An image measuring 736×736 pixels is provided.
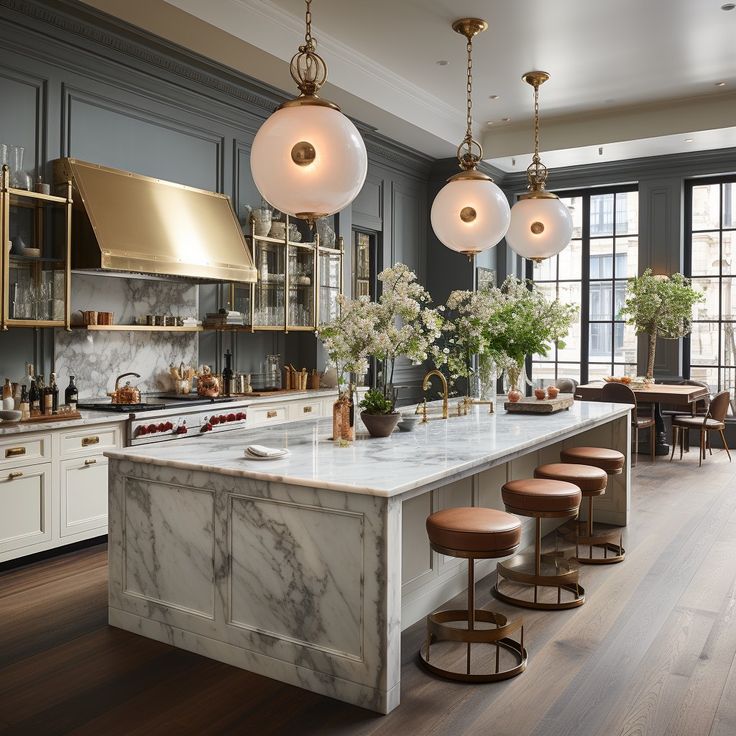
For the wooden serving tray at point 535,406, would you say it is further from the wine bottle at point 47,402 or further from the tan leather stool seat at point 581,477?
the wine bottle at point 47,402

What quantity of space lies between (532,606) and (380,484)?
154 centimetres

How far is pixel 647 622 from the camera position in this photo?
3.53 meters

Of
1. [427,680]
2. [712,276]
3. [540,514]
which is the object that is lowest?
[427,680]

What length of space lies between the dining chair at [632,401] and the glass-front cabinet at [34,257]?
206 inches

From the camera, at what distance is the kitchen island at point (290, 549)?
2.67 m

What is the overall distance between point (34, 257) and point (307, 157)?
2.57m

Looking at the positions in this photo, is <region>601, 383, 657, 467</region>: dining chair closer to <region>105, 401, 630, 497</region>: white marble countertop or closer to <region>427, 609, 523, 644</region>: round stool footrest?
<region>105, 401, 630, 497</region>: white marble countertop

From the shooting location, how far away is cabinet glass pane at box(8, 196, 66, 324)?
14.9 ft

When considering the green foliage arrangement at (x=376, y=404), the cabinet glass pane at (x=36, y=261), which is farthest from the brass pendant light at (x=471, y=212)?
the cabinet glass pane at (x=36, y=261)

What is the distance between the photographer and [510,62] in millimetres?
6531

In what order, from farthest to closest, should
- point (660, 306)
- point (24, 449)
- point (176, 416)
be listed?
point (660, 306) → point (176, 416) → point (24, 449)

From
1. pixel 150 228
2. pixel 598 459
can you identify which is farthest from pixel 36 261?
pixel 598 459

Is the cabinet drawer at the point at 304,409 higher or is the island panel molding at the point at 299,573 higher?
the cabinet drawer at the point at 304,409

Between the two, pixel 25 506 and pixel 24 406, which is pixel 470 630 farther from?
pixel 24 406
